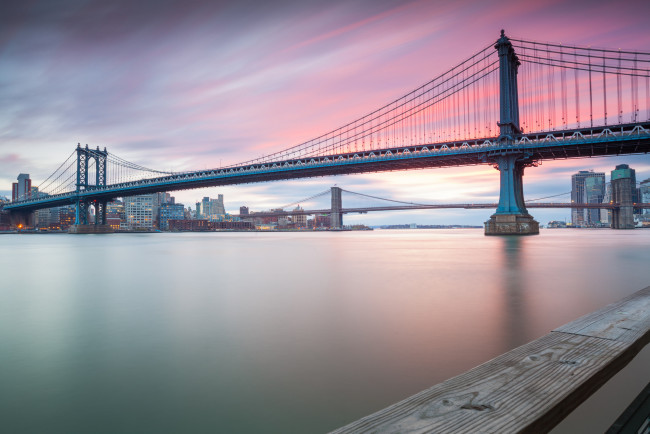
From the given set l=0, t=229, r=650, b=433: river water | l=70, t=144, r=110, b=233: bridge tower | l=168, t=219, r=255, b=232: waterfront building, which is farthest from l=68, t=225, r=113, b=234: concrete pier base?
l=168, t=219, r=255, b=232: waterfront building

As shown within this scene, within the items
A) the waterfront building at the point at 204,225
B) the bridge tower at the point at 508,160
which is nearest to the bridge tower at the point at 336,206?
the waterfront building at the point at 204,225

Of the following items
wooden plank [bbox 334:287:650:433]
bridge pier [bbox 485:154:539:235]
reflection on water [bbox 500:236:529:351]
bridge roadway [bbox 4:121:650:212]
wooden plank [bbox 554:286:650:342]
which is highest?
bridge roadway [bbox 4:121:650:212]

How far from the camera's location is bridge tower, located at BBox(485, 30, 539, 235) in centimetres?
3497

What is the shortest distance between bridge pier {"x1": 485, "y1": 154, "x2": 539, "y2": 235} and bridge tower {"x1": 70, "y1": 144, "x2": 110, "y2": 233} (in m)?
68.3

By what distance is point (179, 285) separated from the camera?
29.4ft

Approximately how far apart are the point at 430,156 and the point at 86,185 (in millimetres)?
63779

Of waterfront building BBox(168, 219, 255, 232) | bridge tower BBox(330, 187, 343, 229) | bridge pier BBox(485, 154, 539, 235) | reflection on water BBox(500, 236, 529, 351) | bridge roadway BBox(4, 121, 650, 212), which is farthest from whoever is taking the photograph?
waterfront building BBox(168, 219, 255, 232)

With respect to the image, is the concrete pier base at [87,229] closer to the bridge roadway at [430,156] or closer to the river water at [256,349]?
the bridge roadway at [430,156]

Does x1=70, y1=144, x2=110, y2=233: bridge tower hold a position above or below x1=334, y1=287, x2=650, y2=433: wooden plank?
above

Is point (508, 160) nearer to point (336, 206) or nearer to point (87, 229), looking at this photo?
point (336, 206)

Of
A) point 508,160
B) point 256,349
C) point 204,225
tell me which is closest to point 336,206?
point 508,160

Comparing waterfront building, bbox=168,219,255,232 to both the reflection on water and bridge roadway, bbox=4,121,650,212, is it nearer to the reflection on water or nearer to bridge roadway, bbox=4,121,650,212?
bridge roadway, bbox=4,121,650,212

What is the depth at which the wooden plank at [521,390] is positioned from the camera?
1.09m

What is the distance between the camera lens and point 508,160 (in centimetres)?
3534
